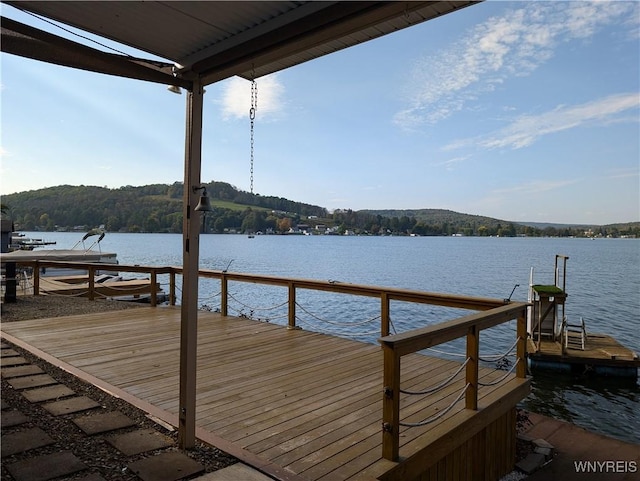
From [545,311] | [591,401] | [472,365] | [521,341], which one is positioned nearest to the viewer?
[472,365]

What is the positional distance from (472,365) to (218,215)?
12841mm

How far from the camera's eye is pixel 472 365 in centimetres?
332

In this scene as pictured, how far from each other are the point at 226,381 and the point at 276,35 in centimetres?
318

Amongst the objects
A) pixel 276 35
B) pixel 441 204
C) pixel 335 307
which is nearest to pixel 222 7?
pixel 276 35

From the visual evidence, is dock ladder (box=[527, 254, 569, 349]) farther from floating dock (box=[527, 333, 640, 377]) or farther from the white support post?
the white support post

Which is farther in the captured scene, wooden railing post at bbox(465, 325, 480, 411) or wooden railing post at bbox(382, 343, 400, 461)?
wooden railing post at bbox(465, 325, 480, 411)

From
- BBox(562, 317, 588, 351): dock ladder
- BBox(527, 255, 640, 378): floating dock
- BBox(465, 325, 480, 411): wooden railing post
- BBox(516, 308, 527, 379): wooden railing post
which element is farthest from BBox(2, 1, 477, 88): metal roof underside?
BBox(562, 317, 588, 351): dock ladder

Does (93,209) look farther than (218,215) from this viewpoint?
Yes

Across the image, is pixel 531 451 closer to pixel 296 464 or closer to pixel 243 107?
pixel 296 464

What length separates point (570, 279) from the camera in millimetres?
30875

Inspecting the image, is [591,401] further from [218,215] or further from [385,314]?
[218,215]

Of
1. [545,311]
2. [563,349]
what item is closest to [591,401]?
[563,349]

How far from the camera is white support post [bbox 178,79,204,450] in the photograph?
2752 mm

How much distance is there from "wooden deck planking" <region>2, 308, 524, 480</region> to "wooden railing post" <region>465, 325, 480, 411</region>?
0.13 m
